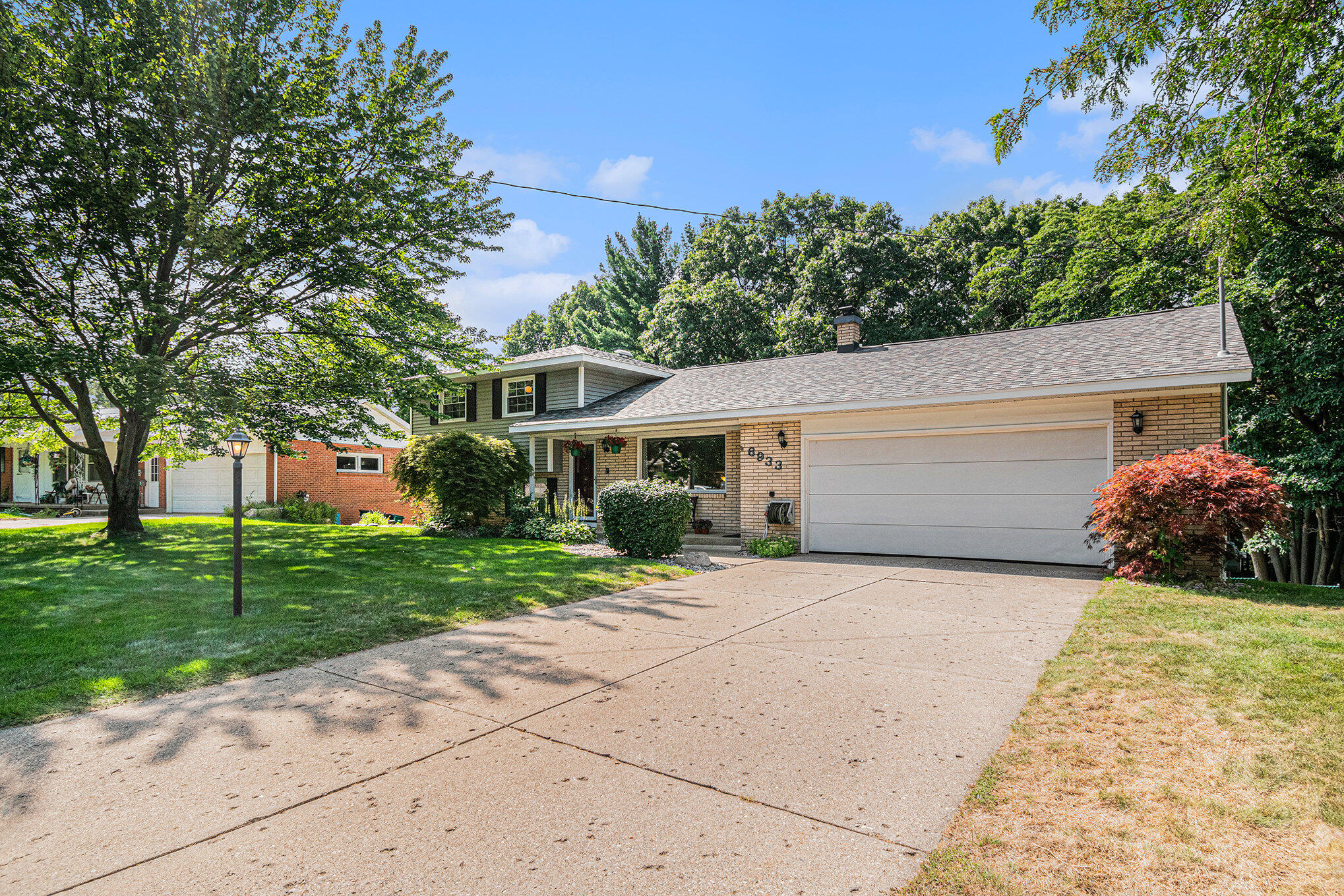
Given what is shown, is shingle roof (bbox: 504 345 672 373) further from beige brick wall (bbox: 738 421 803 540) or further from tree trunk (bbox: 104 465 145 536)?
tree trunk (bbox: 104 465 145 536)

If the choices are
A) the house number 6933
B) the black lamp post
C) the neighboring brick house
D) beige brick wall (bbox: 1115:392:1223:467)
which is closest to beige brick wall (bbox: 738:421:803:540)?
the house number 6933

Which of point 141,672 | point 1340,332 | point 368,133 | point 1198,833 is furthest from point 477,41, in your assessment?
point 1340,332

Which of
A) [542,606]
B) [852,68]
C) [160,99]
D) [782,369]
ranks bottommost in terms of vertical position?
[542,606]

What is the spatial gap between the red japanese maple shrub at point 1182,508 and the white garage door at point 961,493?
5.52 ft

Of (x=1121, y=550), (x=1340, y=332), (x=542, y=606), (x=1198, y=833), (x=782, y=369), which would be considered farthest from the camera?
(x=782, y=369)

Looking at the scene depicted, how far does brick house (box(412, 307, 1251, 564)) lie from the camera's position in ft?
30.9

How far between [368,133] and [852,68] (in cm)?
862

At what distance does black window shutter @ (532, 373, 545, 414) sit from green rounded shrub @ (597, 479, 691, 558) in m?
7.29

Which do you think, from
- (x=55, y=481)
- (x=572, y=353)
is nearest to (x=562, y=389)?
(x=572, y=353)

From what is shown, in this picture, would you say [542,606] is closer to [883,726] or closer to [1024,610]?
[883,726]

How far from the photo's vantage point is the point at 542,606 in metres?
7.31

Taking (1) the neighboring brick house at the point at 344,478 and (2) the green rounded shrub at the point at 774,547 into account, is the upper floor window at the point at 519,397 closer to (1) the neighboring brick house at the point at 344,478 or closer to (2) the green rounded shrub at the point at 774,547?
(1) the neighboring brick house at the point at 344,478

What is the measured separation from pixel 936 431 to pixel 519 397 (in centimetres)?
1116

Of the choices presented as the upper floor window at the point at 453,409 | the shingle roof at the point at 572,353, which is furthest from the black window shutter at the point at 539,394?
the upper floor window at the point at 453,409
